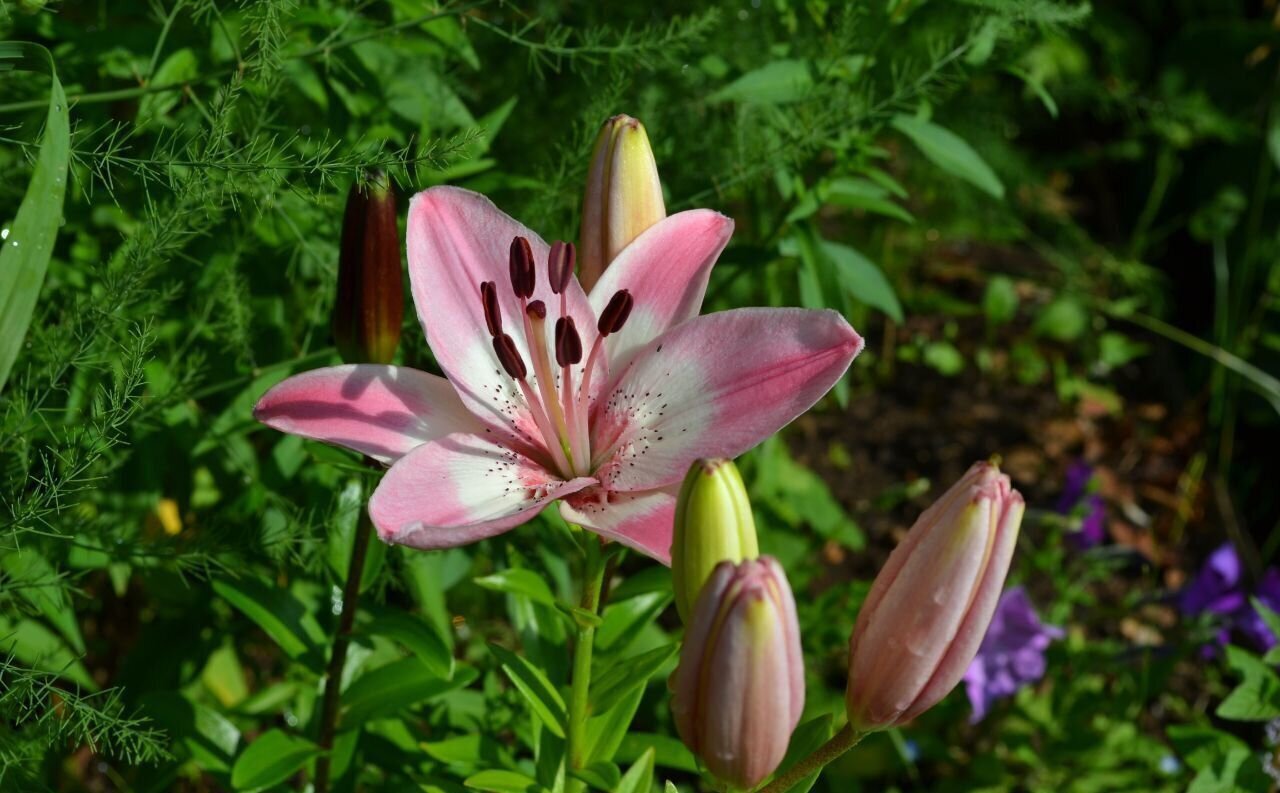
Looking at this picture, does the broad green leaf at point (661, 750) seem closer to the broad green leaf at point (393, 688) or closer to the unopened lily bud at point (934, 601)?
the broad green leaf at point (393, 688)

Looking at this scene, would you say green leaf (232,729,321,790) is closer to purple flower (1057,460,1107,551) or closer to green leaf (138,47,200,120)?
green leaf (138,47,200,120)

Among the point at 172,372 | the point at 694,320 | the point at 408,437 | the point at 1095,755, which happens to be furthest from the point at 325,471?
the point at 1095,755

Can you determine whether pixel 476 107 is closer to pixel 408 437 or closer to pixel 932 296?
pixel 408 437

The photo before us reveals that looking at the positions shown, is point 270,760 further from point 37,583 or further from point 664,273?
point 664,273

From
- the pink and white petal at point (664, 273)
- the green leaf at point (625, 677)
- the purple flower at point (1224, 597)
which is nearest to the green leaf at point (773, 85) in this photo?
the pink and white petal at point (664, 273)

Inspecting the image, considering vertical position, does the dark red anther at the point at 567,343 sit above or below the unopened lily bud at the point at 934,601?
above

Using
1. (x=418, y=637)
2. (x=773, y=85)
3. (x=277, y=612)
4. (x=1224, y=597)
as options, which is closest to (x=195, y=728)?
(x=277, y=612)

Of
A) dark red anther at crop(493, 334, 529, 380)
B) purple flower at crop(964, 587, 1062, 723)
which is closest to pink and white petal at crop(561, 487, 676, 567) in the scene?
dark red anther at crop(493, 334, 529, 380)
